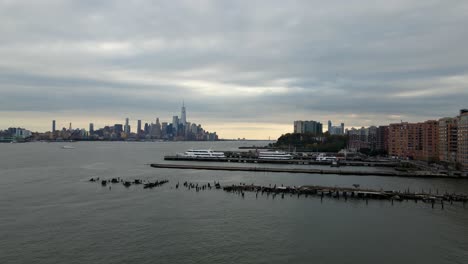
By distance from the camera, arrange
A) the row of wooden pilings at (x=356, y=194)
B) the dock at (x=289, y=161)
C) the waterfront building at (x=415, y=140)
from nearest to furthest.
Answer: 1. the row of wooden pilings at (x=356, y=194)
2. the waterfront building at (x=415, y=140)
3. the dock at (x=289, y=161)

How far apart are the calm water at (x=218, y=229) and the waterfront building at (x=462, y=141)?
3125 centimetres

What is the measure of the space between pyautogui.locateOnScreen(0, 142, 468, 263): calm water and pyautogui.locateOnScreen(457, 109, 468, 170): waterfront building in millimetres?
31248

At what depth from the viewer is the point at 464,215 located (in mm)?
29438

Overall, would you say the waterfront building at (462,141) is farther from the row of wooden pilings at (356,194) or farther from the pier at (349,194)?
the row of wooden pilings at (356,194)

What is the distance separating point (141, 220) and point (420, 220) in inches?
815

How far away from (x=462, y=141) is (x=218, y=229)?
50421 millimetres

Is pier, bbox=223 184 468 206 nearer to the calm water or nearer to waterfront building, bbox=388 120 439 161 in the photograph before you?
the calm water

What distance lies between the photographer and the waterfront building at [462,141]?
58056 mm

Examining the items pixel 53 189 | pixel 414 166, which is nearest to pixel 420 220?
pixel 53 189

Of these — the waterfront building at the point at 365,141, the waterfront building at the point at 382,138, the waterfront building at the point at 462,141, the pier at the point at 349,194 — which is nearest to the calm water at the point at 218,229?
the pier at the point at 349,194

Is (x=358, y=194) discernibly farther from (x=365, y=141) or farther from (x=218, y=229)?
(x=365, y=141)

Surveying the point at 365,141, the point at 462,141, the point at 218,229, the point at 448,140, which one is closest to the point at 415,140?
the point at 448,140

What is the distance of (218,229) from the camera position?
83.1 ft

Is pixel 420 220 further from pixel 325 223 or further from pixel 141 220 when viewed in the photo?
pixel 141 220
